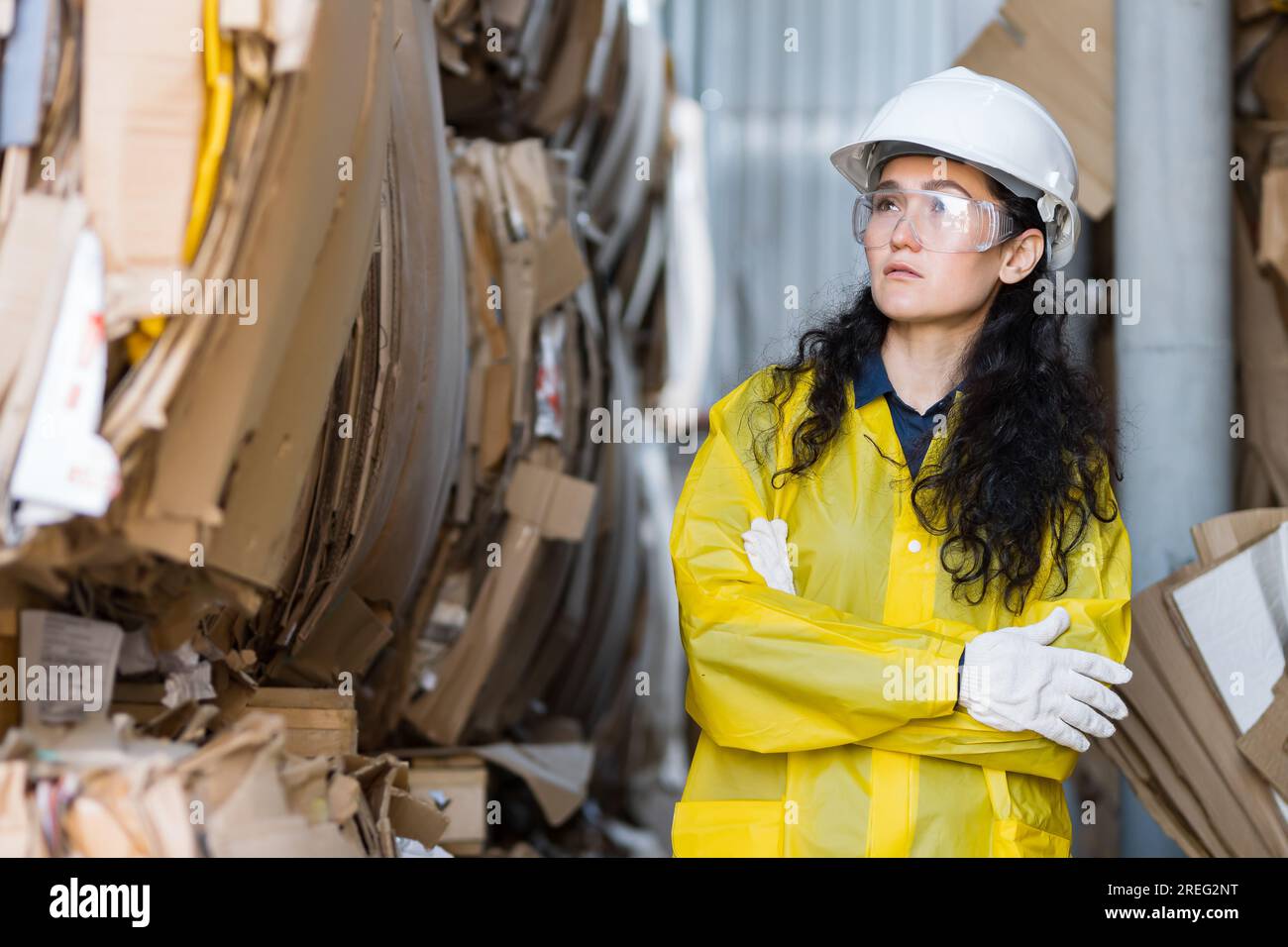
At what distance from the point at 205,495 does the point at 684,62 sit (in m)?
7.54

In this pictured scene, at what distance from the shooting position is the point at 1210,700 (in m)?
3.08

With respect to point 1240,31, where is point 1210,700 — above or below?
below

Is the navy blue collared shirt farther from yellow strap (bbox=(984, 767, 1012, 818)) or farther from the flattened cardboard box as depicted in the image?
the flattened cardboard box

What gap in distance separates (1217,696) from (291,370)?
1909 mm

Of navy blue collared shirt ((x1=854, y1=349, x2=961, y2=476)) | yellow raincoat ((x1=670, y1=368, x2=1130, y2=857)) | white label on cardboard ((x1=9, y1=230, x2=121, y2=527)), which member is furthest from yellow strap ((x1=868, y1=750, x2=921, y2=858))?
white label on cardboard ((x1=9, y1=230, x2=121, y2=527))

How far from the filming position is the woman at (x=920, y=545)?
7.95 feet

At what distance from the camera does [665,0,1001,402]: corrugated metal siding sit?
8.98 metres

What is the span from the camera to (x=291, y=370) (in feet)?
6.97

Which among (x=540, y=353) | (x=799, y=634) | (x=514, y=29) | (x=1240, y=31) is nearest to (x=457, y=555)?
(x=540, y=353)

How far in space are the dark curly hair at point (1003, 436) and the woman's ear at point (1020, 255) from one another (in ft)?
0.08
